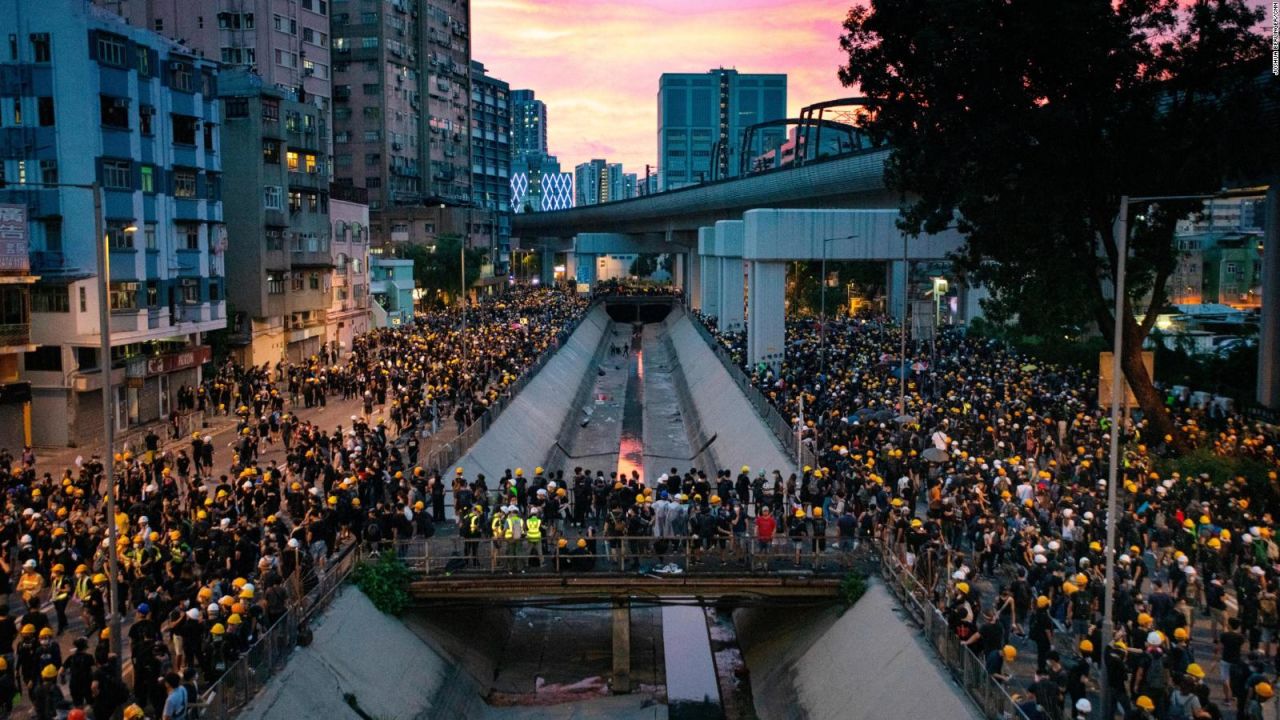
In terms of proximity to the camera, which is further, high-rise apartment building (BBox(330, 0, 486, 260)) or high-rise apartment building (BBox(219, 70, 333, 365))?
high-rise apartment building (BBox(330, 0, 486, 260))

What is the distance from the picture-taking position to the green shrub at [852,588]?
75.7 ft

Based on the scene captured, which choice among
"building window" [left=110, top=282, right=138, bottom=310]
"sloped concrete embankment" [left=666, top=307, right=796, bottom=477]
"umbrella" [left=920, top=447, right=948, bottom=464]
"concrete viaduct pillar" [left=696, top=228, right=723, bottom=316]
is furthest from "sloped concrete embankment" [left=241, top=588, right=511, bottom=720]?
"concrete viaduct pillar" [left=696, top=228, right=723, bottom=316]

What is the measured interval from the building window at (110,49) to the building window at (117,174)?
3799mm

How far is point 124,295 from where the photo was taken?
45562mm

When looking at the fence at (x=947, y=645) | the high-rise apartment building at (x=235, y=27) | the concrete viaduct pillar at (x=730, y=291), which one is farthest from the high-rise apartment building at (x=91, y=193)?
the high-rise apartment building at (x=235, y=27)

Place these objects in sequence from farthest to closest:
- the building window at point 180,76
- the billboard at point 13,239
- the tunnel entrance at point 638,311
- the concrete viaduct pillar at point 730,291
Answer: the tunnel entrance at point 638,311 → the concrete viaduct pillar at point 730,291 → the building window at point 180,76 → the billboard at point 13,239

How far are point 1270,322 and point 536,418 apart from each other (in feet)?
99.4

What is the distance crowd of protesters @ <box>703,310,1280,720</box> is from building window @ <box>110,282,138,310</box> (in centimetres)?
2609

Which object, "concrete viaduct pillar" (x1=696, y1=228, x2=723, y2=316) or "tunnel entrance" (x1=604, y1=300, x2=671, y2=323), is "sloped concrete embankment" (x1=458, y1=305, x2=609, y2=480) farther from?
"tunnel entrance" (x1=604, y1=300, x2=671, y2=323)

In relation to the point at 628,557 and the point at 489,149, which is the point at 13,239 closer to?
the point at 628,557

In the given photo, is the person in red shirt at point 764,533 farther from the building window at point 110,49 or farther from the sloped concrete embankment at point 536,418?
the building window at point 110,49

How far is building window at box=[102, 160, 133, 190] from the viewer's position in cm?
4419

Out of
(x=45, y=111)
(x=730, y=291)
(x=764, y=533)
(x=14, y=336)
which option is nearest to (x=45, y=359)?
(x=14, y=336)

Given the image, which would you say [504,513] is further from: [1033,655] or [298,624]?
[1033,655]
